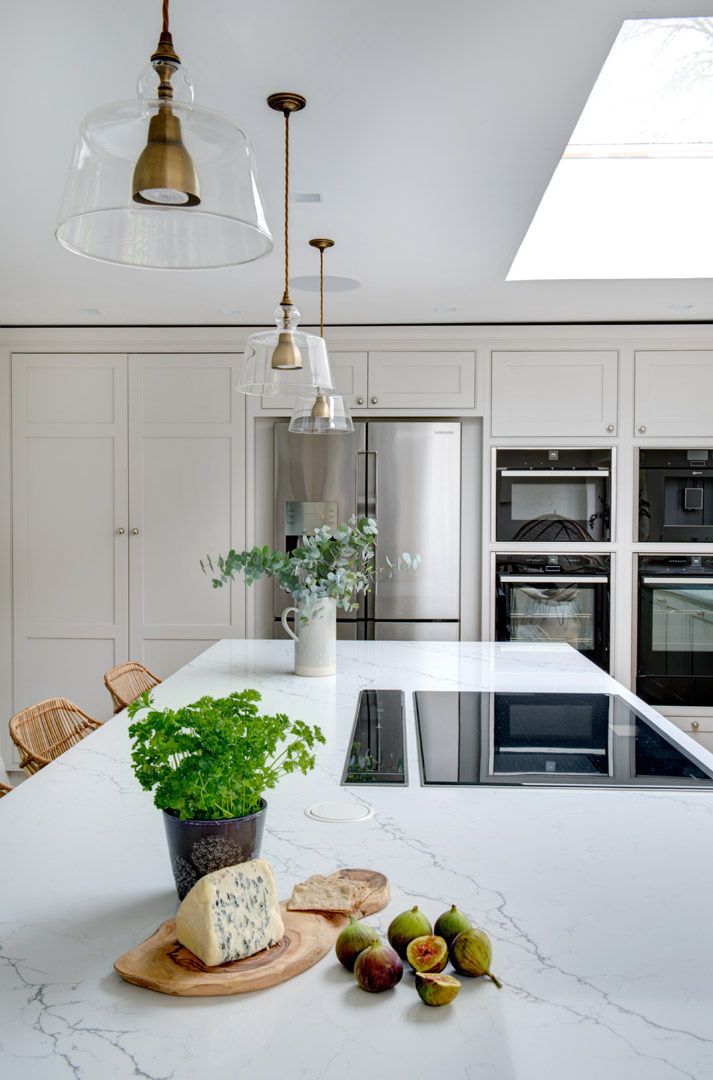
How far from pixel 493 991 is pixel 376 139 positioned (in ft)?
6.31

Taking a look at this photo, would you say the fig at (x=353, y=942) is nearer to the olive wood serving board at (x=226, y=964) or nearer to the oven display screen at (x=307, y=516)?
the olive wood serving board at (x=226, y=964)

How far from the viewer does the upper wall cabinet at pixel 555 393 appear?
4.32 metres

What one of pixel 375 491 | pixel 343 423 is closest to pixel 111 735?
pixel 343 423

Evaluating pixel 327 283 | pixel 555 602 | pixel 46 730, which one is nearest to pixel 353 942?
pixel 46 730

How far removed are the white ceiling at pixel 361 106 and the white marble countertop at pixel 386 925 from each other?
1.42 m

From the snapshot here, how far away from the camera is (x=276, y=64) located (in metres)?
1.80

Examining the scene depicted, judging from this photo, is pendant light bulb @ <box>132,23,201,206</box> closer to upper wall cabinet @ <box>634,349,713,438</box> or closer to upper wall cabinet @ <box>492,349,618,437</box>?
upper wall cabinet @ <box>492,349,618,437</box>

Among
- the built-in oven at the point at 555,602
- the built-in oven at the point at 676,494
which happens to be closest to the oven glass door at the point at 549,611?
the built-in oven at the point at 555,602

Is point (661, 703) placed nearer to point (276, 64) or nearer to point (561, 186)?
point (561, 186)

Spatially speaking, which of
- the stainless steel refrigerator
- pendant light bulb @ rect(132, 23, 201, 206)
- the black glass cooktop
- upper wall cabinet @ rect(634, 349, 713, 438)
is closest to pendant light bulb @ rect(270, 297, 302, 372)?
the black glass cooktop

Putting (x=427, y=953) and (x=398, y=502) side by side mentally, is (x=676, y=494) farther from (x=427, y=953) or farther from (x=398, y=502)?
(x=427, y=953)

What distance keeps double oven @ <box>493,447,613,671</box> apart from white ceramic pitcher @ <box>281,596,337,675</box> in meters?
1.89

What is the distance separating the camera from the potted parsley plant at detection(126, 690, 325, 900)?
1046 millimetres

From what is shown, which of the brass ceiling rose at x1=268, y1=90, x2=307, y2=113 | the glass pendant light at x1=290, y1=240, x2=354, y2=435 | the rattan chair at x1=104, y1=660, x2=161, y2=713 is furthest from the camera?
the glass pendant light at x1=290, y1=240, x2=354, y2=435
